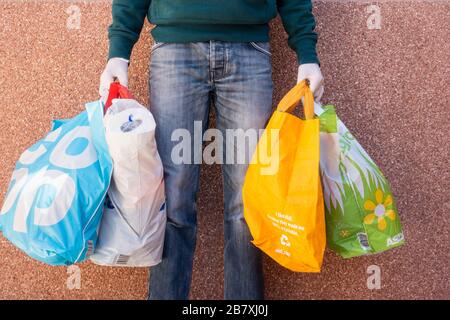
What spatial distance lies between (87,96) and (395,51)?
3.54 ft

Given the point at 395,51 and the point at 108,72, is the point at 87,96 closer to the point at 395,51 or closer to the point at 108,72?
the point at 108,72

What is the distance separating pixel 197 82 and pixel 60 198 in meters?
0.49

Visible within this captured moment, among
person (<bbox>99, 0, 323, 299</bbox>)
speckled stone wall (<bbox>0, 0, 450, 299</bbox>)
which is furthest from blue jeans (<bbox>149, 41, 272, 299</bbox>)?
speckled stone wall (<bbox>0, 0, 450, 299</bbox>)

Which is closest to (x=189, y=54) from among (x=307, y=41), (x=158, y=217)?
(x=307, y=41)

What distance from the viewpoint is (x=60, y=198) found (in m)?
1.24

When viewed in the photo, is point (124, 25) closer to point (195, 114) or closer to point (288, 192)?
point (195, 114)

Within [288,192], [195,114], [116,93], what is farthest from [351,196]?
[116,93]

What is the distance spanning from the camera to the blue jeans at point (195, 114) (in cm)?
140

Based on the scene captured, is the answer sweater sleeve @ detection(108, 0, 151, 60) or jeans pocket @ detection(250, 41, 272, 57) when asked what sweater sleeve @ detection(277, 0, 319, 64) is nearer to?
jeans pocket @ detection(250, 41, 272, 57)

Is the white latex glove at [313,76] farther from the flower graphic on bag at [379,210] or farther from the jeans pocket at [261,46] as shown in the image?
the flower graphic on bag at [379,210]

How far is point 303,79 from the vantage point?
4.66 feet

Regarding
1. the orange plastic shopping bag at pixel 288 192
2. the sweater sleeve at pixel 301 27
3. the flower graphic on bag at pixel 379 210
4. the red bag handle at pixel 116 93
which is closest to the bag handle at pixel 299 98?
the orange plastic shopping bag at pixel 288 192

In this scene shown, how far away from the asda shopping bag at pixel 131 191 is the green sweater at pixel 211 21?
19 centimetres

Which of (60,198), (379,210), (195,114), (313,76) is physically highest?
(313,76)
